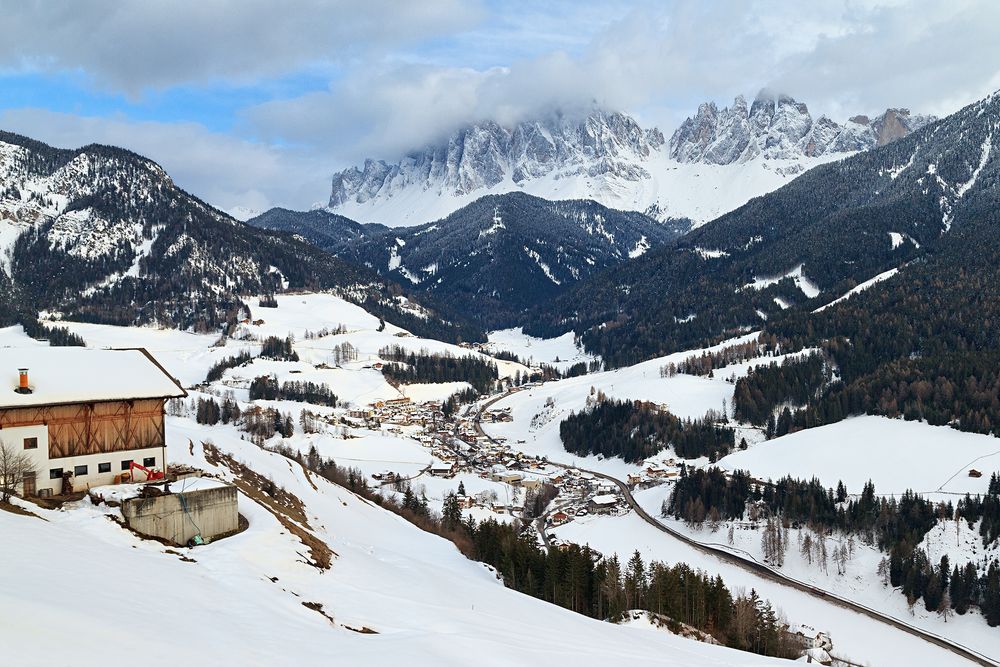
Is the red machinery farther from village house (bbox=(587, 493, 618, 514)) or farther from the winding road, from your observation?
village house (bbox=(587, 493, 618, 514))

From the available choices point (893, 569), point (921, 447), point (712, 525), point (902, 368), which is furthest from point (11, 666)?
point (902, 368)

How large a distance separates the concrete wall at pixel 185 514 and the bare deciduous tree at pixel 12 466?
5138 millimetres

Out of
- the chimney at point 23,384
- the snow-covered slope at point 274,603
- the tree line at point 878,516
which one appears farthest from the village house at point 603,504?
the chimney at point 23,384

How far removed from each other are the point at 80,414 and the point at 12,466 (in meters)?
4.48

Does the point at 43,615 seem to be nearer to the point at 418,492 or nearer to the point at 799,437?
the point at 418,492

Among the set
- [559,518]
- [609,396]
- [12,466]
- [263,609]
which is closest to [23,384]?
[12,466]

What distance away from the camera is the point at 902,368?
431 feet

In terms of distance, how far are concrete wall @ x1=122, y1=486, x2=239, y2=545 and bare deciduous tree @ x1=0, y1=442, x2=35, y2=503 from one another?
5138 millimetres

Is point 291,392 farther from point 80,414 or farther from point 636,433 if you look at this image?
point 80,414

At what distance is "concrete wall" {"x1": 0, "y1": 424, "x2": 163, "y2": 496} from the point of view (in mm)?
36031

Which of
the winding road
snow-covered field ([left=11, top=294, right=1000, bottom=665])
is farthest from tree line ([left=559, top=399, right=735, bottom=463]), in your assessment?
the winding road

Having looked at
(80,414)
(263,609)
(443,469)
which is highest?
(80,414)

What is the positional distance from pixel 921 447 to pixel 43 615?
10901 centimetres

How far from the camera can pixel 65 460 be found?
Answer: 37.3 metres
